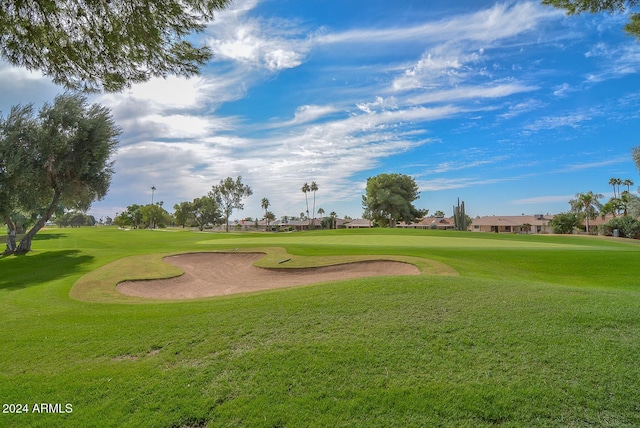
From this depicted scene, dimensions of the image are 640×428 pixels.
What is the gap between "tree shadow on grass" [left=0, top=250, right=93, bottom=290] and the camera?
14.5 metres

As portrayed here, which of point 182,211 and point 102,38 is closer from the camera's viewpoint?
point 102,38

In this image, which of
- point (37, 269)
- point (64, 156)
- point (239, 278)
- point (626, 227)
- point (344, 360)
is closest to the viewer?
point (344, 360)

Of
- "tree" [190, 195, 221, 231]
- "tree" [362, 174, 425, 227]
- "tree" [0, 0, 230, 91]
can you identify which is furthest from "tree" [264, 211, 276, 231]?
"tree" [0, 0, 230, 91]

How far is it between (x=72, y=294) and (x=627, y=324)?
16073 mm

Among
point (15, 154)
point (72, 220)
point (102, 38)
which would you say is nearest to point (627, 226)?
point (102, 38)

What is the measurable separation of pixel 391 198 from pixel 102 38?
68.1 metres

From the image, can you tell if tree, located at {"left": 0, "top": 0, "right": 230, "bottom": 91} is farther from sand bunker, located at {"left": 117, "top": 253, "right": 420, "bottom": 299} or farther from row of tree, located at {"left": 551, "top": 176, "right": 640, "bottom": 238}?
row of tree, located at {"left": 551, "top": 176, "right": 640, "bottom": 238}

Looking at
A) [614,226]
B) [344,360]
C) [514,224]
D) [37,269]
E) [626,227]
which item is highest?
[514,224]

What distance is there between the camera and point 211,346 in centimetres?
582

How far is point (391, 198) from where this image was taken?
7188 centimetres

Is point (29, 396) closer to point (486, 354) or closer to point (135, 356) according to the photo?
point (135, 356)

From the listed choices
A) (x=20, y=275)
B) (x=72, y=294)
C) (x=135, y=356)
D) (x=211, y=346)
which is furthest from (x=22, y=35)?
(x=20, y=275)

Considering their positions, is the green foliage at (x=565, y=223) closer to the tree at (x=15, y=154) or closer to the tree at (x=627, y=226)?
the tree at (x=627, y=226)

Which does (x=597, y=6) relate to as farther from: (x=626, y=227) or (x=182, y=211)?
(x=182, y=211)
